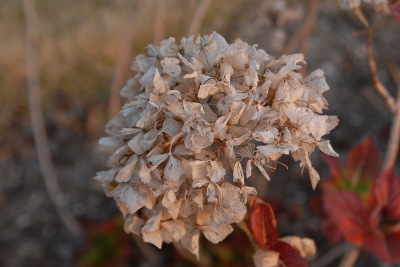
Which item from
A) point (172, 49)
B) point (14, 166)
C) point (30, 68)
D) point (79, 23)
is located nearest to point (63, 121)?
point (14, 166)

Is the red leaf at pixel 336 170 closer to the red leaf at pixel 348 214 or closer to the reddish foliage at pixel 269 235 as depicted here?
the red leaf at pixel 348 214

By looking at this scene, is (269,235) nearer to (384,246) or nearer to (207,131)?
(207,131)

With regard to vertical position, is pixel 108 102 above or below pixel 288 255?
below

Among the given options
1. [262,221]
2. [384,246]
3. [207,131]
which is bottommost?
[384,246]

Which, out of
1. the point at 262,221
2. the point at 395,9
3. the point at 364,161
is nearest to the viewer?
the point at 262,221

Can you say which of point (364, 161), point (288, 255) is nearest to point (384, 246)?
point (364, 161)

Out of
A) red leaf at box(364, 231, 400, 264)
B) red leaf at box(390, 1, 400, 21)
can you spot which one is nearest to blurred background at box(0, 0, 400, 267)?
red leaf at box(390, 1, 400, 21)

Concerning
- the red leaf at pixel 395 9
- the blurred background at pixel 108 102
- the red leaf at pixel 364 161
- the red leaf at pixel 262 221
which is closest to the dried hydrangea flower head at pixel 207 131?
the red leaf at pixel 262 221

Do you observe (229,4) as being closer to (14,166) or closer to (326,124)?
(14,166)
